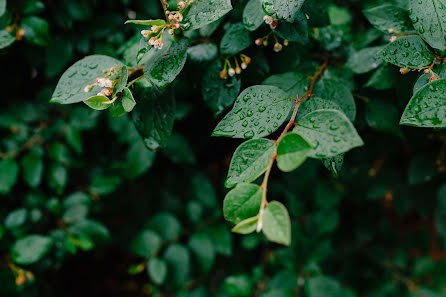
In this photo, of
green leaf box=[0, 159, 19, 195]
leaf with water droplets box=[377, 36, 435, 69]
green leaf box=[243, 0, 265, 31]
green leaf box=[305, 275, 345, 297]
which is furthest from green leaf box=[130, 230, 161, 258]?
leaf with water droplets box=[377, 36, 435, 69]

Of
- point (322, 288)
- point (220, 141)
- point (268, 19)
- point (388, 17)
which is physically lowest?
point (322, 288)

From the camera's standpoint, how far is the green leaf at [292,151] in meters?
0.54

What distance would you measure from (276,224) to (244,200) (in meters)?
0.08

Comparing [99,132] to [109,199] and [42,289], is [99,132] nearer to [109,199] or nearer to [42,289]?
[109,199]

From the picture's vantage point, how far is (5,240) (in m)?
1.21

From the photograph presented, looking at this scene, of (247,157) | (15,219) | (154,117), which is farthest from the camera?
(15,219)

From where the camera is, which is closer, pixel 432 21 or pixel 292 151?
pixel 292 151

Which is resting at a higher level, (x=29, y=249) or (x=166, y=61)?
(x=166, y=61)

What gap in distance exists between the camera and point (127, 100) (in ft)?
2.22

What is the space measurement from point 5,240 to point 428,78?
1.41 meters

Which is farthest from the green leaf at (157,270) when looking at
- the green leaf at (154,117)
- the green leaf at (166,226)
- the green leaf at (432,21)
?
the green leaf at (432,21)

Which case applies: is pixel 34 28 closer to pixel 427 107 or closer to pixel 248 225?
pixel 248 225

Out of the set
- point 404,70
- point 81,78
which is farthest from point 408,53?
point 81,78

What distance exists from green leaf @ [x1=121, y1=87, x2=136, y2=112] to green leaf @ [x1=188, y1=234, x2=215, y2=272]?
0.94 m
